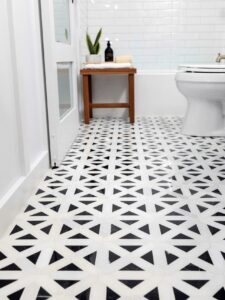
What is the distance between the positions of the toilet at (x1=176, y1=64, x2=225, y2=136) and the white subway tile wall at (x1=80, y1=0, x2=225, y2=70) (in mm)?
1131

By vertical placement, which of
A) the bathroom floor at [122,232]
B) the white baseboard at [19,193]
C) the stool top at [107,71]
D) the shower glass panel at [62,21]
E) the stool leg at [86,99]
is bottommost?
the bathroom floor at [122,232]

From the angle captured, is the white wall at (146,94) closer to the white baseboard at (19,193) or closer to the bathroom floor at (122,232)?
the bathroom floor at (122,232)

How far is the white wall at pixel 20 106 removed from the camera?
132 centimetres

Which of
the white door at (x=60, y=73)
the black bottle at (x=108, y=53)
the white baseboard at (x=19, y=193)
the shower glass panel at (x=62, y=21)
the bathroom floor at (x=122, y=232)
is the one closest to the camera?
the bathroom floor at (x=122, y=232)

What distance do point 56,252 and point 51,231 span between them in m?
0.15

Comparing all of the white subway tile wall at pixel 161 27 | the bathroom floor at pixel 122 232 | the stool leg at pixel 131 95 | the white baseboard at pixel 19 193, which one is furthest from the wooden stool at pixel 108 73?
the white baseboard at pixel 19 193

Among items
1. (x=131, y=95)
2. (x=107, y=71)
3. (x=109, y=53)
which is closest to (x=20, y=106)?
(x=107, y=71)

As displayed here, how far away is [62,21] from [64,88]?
1.43 feet

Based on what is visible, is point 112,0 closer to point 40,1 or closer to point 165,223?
point 40,1

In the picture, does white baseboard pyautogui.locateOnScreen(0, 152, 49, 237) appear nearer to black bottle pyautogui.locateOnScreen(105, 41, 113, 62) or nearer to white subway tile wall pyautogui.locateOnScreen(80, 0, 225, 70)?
black bottle pyautogui.locateOnScreen(105, 41, 113, 62)

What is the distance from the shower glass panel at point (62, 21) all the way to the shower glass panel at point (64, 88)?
0.55 feet

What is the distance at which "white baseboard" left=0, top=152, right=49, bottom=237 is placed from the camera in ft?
4.23

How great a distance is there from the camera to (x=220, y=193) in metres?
1.62

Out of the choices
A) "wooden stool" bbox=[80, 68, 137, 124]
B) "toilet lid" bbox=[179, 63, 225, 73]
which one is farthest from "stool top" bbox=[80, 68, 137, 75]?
"toilet lid" bbox=[179, 63, 225, 73]
